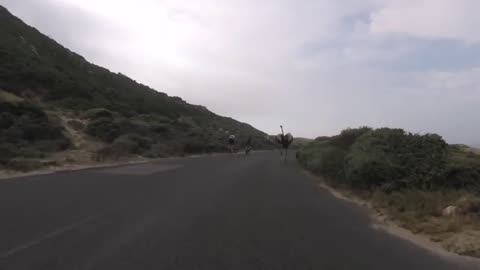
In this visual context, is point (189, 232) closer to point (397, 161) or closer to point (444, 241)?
point (444, 241)

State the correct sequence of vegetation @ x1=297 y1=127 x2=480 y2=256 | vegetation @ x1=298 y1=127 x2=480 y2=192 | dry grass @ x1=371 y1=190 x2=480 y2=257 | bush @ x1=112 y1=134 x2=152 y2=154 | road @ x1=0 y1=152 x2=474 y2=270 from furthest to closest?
bush @ x1=112 y1=134 x2=152 y2=154 → vegetation @ x1=298 y1=127 x2=480 y2=192 → vegetation @ x1=297 y1=127 x2=480 y2=256 → dry grass @ x1=371 y1=190 x2=480 y2=257 → road @ x1=0 y1=152 x2=474 y2=270

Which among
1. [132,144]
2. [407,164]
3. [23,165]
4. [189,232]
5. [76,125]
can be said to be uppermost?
[76,125]

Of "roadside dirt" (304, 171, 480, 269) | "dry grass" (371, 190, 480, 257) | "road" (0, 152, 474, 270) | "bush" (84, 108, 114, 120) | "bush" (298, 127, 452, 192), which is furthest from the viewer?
"bush" (84, 108, 114, 120)

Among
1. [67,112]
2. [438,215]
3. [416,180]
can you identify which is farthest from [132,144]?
[438,215]

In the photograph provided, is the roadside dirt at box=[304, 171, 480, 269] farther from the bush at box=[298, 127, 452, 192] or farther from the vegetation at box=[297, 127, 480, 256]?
the bush at box=[298, 127, 452, 192]

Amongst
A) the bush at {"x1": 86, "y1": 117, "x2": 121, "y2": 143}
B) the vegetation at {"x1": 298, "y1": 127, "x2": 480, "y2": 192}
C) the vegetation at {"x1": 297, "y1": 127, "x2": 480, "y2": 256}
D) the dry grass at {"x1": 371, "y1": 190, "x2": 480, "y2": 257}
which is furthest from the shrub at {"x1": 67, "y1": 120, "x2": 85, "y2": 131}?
the dry grass at {"x1": 371, "y1": 190, "x2": 480, "y2": 257}

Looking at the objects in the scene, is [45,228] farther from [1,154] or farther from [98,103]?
[98,103]

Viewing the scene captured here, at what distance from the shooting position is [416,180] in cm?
1648

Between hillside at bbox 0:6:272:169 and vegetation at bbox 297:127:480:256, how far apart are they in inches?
651

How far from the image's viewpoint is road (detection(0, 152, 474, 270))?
27.2 ft

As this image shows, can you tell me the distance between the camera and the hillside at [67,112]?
39.6m

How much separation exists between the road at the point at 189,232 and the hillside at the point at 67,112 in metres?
13.6

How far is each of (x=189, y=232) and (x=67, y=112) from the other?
4971 centimetres

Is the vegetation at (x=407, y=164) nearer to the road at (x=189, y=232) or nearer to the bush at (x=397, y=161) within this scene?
the bush at (x=397, y=161)
